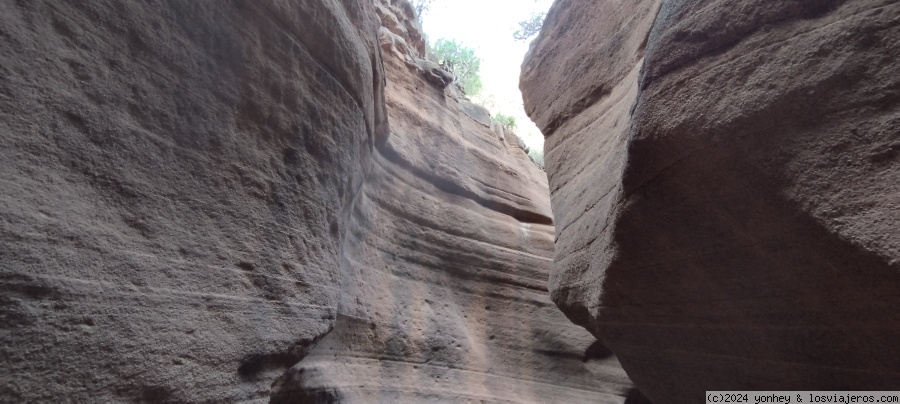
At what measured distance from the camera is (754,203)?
220cm

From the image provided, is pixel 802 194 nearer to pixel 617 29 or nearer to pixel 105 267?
pixel 617 29

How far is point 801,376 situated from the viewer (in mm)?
2705

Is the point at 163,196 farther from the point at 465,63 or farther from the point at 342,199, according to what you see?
the point at 465,63

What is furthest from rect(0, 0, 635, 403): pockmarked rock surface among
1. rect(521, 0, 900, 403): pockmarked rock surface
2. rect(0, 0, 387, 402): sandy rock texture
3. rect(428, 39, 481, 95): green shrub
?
rect(428, 39, 481, 95): green shrub

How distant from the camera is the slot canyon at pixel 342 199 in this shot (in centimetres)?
178

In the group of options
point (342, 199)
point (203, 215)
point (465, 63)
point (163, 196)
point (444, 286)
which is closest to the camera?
point (163, 196)

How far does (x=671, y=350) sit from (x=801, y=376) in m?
0.79

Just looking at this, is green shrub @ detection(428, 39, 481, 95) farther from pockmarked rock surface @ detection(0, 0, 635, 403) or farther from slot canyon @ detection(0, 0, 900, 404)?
slot canyon @ detection(0, 0, 900, 404)

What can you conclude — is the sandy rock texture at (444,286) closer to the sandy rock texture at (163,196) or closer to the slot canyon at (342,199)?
the slot canyon at (342,199)

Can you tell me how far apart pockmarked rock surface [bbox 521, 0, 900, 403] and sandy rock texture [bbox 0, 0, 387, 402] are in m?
1.94

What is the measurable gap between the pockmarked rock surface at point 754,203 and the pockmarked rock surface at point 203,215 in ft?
6.01

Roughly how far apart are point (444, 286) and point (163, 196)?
11.2 ft

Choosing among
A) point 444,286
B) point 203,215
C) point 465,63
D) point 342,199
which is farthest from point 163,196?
point 465,63

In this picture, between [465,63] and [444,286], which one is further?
[465,63]
